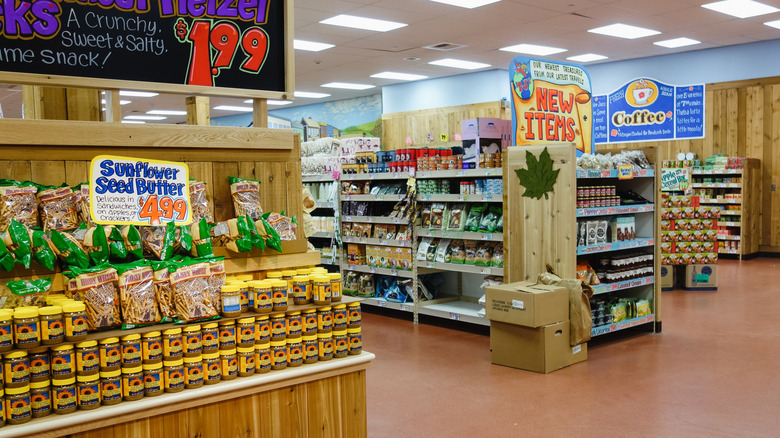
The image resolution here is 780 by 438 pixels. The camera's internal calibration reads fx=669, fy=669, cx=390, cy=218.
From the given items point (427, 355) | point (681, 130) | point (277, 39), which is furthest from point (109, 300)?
point (681, 130)

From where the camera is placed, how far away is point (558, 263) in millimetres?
5438

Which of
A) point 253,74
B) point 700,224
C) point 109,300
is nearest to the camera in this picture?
point 109,300

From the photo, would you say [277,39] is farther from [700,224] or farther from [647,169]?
[700,224]

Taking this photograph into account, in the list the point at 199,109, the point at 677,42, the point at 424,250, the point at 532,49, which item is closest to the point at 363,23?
the point at 532,49

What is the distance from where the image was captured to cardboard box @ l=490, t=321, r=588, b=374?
4977 mm

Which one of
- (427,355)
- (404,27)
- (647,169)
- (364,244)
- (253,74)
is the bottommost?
(427,355)

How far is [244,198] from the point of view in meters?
2.89

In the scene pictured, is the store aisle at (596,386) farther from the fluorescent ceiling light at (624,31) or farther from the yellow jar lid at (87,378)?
the fluorescent ceiling light at (624,31)

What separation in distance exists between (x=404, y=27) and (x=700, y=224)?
510 centimetres

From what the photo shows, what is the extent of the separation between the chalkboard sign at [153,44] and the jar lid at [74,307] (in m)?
0.87

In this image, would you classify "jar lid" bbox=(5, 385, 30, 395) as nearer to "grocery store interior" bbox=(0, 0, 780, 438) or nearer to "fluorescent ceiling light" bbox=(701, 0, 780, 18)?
"grocery store interior" bbox=(0, 0, 780, 438)

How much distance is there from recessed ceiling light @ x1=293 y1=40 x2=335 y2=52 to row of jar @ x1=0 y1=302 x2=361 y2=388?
30.2ft

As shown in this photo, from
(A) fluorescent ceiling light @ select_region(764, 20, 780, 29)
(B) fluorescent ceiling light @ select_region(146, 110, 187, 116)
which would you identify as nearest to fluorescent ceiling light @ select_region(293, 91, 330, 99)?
(B) fluorescent ceiling light @ select_region(146, 110, 187, 116)

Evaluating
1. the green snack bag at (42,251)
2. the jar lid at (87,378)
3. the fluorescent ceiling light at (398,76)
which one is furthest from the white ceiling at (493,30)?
the jar lid at (87,378)
